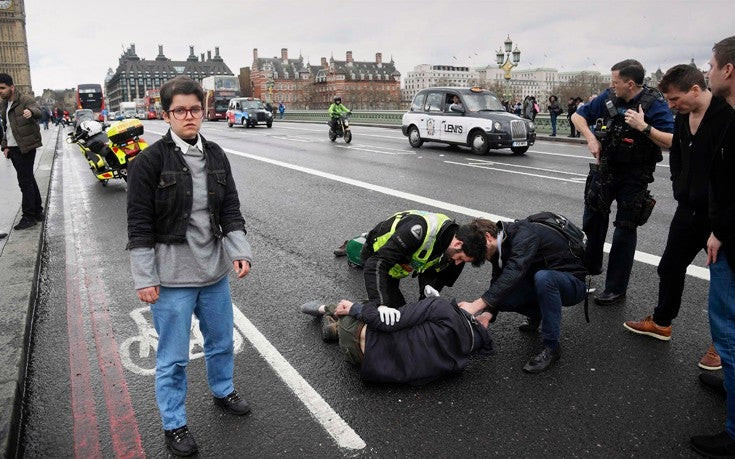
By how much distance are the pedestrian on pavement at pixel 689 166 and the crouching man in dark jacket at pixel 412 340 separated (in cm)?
137

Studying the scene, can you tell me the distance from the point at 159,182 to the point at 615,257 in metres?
3.67

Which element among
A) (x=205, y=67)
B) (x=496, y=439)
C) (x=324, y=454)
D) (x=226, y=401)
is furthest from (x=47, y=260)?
(x=205, y=67)

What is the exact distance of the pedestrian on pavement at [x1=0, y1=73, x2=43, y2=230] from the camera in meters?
7.04

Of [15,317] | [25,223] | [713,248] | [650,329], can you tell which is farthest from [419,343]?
[25,223]

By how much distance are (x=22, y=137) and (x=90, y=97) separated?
5552cm

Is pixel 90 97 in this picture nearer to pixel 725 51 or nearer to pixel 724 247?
pixel 725 51

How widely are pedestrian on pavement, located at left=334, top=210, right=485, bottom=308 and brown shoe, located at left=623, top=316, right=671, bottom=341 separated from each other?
4.55ft

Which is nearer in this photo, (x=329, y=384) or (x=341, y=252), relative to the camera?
(x=329, y=384)

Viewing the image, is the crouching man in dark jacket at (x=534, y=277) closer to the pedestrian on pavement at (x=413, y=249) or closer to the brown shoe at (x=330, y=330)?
the pedestrian on pavement at (x=413, y=249)

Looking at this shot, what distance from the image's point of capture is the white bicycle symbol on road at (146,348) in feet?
12.0

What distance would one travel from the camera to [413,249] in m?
3.65

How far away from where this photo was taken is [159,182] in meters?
2.63

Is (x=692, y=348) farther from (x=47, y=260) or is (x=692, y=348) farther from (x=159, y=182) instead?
(x=47, y=260)

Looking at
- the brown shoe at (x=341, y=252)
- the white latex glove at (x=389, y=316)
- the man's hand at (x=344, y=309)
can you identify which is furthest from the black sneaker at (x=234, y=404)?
the brown shoe at (x=341, y=252)
